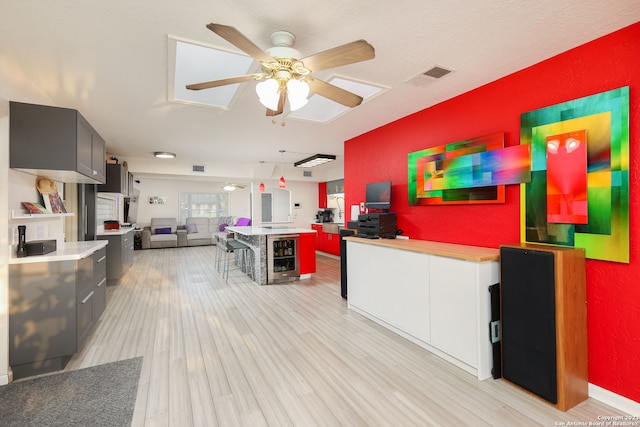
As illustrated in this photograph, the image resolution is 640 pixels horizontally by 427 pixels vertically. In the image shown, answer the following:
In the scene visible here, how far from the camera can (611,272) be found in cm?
199

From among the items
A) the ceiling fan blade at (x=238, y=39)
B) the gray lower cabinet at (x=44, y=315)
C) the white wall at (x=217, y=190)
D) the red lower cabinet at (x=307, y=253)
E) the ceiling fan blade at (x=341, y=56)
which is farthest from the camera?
the white wall at (x=217, y=190)

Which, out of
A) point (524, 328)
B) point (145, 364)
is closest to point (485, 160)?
point (524, 328)

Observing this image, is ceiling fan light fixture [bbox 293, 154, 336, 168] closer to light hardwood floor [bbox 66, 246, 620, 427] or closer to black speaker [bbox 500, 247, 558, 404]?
light hardwood floor [bbox 66, 246, 620, 427]

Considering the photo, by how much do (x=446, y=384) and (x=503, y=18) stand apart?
2.56m

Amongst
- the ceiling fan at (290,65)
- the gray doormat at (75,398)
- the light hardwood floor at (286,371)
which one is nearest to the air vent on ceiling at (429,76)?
the ceiling fan at (290,65)

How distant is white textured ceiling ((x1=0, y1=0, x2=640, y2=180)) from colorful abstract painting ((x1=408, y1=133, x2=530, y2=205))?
0.58 meters

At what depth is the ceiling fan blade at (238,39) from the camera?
1497 mm

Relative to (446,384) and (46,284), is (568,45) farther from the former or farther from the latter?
(46,284)

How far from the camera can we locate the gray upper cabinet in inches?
93.7

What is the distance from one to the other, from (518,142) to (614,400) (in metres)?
1.97

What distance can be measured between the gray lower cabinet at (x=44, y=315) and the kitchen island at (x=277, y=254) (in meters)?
2.71

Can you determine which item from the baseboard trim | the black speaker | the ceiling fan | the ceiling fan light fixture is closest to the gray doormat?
the ceiling fan

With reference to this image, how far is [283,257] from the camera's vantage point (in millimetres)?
5363

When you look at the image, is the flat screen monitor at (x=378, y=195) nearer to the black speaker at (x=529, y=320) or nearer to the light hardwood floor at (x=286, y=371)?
the light hardwood floor at (x=286, y=371)
